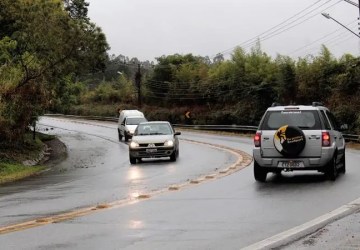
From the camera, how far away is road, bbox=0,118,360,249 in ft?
25.3

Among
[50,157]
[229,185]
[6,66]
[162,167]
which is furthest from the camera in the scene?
[50,157]

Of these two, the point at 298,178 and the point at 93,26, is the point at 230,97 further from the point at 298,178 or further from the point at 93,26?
the point at 298,178

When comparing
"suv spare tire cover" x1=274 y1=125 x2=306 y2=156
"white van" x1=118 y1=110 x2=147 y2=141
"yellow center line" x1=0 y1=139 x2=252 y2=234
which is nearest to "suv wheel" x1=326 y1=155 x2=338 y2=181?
"suv spare tire cover" x1=274 y1=125 x2=306 y2=156

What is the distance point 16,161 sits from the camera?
2364 cm

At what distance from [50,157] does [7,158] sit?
5.87 m

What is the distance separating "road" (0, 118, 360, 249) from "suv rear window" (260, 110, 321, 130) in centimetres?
139

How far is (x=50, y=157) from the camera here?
29.3m

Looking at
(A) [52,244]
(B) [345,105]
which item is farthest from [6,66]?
(B) [345,105]

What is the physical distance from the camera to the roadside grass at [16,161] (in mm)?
19602

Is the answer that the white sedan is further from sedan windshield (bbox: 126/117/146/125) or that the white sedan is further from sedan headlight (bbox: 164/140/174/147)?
sedan windshield (bbox: 126/117/146/125)

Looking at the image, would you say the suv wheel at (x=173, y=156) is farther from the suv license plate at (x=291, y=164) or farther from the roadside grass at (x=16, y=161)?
the suv license plate at (x=291, y=164)

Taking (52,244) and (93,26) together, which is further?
(93,26)

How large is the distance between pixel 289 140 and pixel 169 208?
4415 millimetres

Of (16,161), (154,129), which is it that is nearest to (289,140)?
(154,129)
